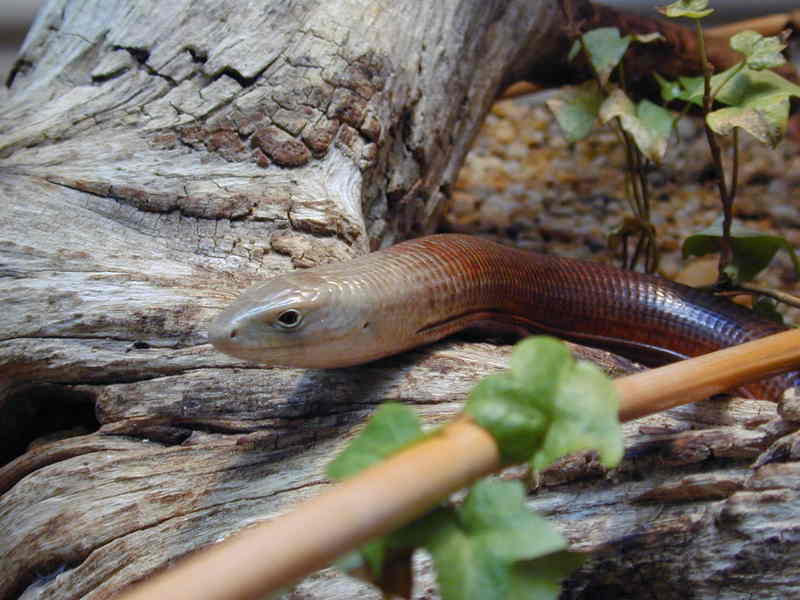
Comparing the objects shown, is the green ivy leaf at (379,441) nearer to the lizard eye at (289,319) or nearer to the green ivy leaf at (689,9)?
the lizard eye at (289,319)

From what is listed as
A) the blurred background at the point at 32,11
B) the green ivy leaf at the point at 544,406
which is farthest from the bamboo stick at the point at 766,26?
the green ivy leaf at the point at 544,406

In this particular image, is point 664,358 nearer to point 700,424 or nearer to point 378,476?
point 700,424

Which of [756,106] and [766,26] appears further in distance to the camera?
[766,26]

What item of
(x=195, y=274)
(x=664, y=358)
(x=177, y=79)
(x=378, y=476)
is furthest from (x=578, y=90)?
(x=378, y=476)

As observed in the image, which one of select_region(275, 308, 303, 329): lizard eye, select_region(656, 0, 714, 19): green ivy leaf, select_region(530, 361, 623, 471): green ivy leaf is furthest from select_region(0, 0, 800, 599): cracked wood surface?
select_region(656, 0, 714, 19): green ivy leaf

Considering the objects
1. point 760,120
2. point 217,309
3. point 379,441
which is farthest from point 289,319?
point 760,120

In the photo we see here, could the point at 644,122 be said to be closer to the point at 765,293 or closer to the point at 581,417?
the point at 765,293
